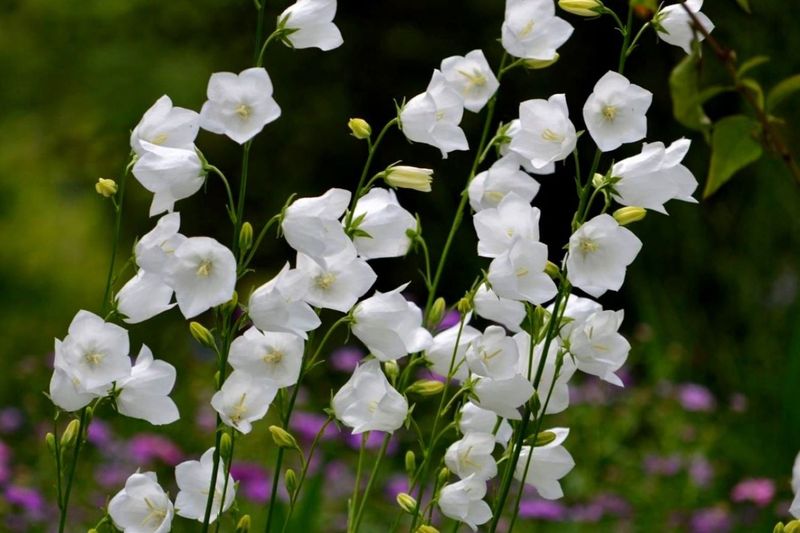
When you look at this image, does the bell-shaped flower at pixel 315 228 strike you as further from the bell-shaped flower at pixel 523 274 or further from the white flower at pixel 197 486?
the white flower at pixel 197 486

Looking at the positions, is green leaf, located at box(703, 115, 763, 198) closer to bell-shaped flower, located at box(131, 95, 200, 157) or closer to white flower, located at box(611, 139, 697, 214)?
white flower, located at box(611, 139, 697, 214)

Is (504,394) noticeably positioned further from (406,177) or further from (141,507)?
(141,507)

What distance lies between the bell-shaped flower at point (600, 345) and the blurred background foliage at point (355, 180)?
197cm

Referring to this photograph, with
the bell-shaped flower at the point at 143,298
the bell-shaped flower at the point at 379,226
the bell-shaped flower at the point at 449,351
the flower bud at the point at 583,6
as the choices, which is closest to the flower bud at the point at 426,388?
the bell-shaped flower at the point at 449,351

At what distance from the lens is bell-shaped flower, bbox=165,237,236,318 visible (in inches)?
33.5

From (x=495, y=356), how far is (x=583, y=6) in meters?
0.29

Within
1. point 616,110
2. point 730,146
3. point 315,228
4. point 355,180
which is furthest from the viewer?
point 355,180

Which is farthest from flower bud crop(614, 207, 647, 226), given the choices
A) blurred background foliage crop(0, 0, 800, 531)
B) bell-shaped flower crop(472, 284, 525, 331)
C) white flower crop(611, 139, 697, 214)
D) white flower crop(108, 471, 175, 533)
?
blurred background foliage crop(0, 0, 800, 531)

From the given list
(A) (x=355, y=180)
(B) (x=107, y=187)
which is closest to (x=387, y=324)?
(B) (x=107, y=187)

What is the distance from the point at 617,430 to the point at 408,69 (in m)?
2.12

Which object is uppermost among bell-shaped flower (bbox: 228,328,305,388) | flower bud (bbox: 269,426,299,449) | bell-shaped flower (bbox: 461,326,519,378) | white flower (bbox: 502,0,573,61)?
white flower (bbox: 502,0,573,61)

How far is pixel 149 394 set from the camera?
38.3 inches

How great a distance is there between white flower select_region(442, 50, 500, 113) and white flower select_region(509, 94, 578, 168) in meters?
0.08

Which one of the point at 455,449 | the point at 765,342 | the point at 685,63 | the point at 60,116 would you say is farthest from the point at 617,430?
the point at 60,116
